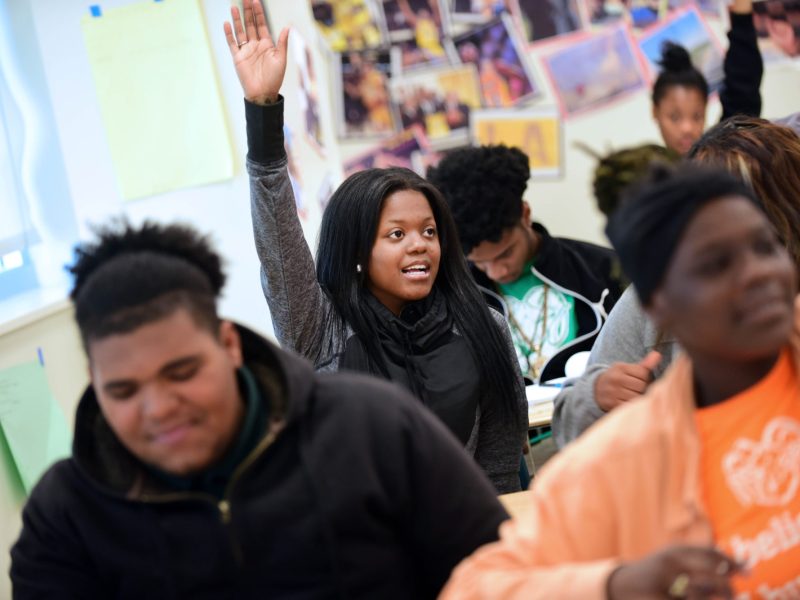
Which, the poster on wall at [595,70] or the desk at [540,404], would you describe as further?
the poster on wall at [595,70]

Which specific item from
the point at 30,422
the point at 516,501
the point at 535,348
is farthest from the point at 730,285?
the point at 535,348

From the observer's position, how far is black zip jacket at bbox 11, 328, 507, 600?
1358mm

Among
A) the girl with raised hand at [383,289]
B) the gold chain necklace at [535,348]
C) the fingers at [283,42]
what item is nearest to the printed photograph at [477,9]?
the gold chain necklace at [535,348]

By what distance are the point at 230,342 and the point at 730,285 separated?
63 cm

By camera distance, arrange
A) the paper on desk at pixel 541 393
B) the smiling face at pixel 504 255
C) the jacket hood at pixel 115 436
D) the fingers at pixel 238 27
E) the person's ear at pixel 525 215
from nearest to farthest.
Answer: the jacket hood at pixel 115 436 → the fingers at pixel 238 27 → the paper on desk at pixel 541 393 → the smiling face at pixel 504 255 → the person's ear at pixel 525 215

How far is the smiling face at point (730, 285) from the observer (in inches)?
45.5

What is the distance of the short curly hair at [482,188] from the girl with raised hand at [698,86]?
618 millimetres

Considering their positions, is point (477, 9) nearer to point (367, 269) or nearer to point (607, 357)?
point (367, 269)

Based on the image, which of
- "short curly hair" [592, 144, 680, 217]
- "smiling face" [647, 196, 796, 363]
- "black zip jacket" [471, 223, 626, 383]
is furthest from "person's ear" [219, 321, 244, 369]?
"short curly hair" [592, 144, 680, 217]

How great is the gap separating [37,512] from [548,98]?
11.0ft

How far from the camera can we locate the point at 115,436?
56.9 inches

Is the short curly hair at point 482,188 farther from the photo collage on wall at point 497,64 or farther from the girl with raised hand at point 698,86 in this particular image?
the photo collage on wall at point 497,64

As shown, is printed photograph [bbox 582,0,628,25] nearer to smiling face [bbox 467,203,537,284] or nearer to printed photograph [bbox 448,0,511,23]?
printed photograph [bbox 448,0,511,23]

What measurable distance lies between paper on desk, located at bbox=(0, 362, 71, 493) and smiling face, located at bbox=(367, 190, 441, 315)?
826 mm
